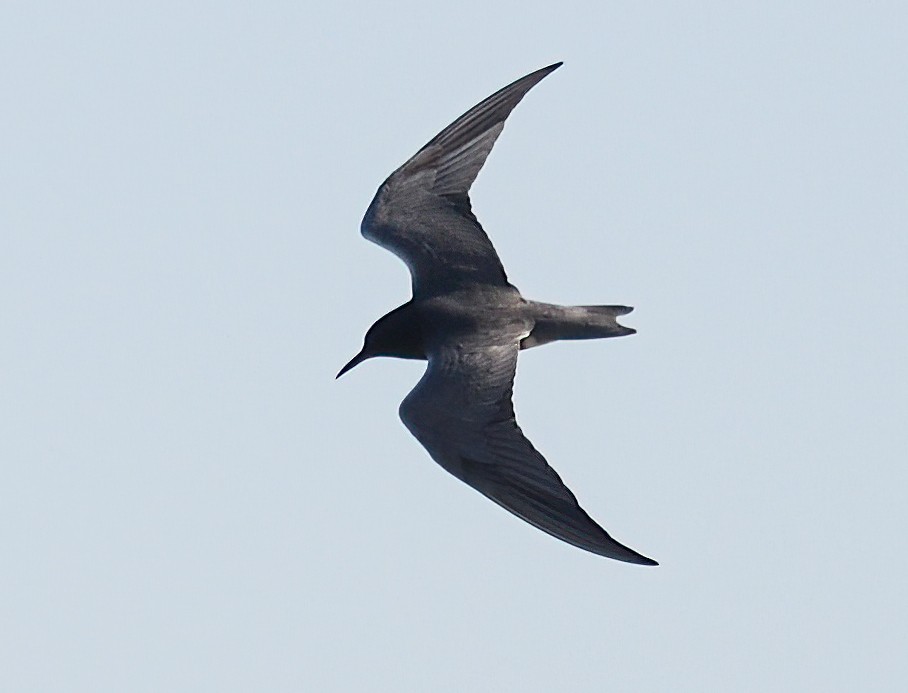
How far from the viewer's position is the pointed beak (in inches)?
610

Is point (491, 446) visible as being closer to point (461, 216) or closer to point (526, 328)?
point (526, 328)

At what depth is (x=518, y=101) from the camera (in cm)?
1614

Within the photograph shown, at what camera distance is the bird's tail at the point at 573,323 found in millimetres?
14781

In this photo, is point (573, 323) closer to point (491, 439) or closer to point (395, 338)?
point (395, 338)

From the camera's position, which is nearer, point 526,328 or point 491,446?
point 491,446

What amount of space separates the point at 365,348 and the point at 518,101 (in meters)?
2.82

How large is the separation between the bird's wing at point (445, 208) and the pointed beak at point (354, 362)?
0.85 metres

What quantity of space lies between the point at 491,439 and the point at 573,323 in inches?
95.6

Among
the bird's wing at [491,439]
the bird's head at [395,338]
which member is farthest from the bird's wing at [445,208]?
the bird's wing at [491,439]

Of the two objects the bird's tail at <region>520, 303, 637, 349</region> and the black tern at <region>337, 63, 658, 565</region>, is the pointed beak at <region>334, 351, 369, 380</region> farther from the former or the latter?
the bird's tail at <region>520, 303, 637, 349</region>

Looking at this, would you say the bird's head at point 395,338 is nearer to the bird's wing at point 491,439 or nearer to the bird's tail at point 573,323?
the bird's wing at point 491,439

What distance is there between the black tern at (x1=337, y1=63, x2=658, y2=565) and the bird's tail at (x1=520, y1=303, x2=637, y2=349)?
0.5 inches

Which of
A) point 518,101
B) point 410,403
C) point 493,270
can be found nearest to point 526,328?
point 493,270

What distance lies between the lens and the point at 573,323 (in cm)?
1496
